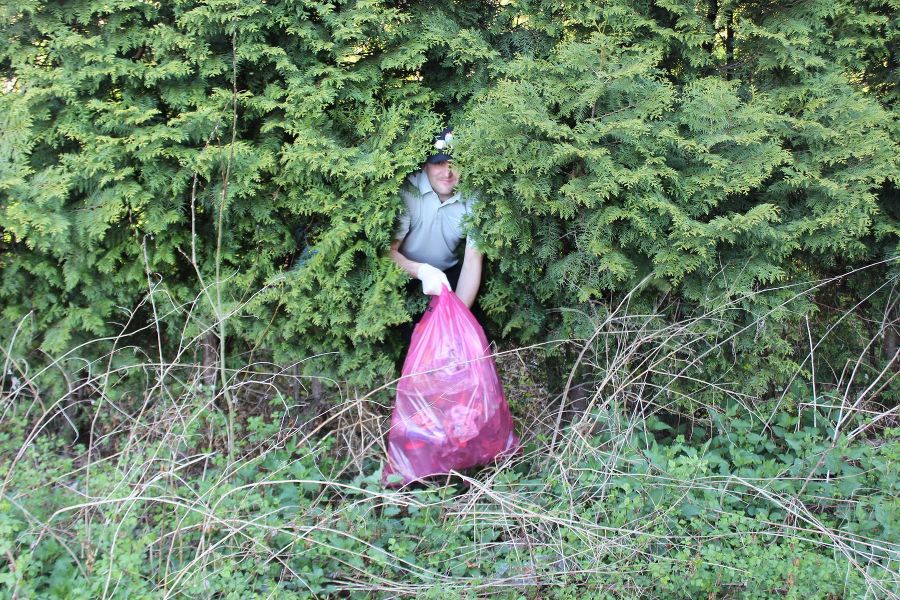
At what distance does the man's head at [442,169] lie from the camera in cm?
351

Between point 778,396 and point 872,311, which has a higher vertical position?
point 872,311

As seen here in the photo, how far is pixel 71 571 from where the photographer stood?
2684mm

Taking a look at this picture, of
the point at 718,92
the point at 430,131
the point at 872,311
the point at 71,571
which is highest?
the point at 718,92

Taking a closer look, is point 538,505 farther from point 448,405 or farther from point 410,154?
point 410,154

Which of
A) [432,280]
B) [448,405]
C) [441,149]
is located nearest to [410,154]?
[441,149]

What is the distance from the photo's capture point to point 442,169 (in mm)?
3570

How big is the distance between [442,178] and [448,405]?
45.0 inches

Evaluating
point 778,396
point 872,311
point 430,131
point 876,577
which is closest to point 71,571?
point 430,131

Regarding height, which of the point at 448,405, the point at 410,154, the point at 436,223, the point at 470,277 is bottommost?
the point at 448,405

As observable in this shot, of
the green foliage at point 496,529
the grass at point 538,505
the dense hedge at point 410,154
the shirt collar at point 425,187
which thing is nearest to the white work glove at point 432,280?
the dense hedge at point 410,154

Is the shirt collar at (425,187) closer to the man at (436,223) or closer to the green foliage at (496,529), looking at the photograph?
the man at (436,223)

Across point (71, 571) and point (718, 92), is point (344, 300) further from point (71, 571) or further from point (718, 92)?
point (718, 92)

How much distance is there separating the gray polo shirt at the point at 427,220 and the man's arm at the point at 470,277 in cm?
7

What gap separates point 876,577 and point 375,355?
2351 millimetres
